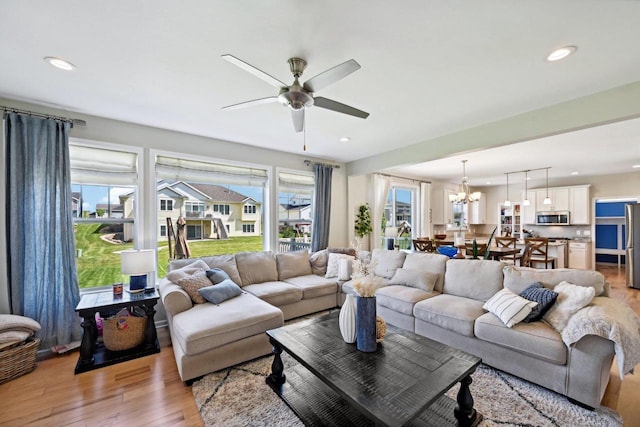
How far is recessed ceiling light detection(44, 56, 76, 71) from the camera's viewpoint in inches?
81.8

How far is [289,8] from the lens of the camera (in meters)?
1.58

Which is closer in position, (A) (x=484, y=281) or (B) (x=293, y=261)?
(A) (x=484, y=281)

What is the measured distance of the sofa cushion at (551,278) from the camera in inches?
97.3

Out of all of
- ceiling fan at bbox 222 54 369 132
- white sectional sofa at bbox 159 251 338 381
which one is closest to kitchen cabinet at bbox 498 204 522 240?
white sectional sofa at bbox 159 251 338 381

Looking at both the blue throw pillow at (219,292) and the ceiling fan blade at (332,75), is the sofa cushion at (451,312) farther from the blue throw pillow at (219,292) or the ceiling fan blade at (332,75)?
the ceiling fan blade at (332,75)

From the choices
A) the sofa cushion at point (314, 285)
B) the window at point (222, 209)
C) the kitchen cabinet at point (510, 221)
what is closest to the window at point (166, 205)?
the window at point (222, 209)

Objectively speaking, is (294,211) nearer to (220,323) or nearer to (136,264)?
(136,264)

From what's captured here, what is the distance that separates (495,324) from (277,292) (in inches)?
93.4

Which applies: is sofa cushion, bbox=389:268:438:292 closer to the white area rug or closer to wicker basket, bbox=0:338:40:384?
the white area rug

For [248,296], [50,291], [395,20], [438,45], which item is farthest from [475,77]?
[50,291]

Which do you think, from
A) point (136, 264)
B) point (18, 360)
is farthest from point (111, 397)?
point (136, 264)

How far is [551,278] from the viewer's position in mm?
2689

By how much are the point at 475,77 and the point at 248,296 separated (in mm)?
3165

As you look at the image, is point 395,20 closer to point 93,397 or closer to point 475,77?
point 475,77
